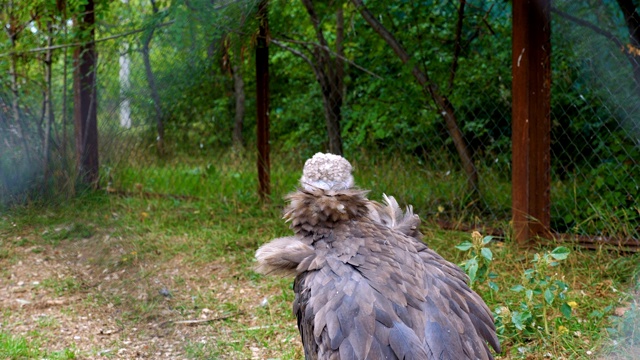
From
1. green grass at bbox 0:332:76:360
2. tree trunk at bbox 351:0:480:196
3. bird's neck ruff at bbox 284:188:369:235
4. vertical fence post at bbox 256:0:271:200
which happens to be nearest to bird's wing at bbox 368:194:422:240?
bird's neck ruff at bbox 284:188:369:235

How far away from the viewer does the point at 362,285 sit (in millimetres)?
2553

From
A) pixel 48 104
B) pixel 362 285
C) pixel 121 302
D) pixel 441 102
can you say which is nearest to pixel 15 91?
pixel 48 104

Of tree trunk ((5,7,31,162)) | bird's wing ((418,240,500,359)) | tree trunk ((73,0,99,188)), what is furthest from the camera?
tree trunk ((73,0,99,188))

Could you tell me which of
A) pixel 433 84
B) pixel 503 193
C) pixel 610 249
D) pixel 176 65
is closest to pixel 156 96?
pixel 176 65

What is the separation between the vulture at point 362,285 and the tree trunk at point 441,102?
8.50ft

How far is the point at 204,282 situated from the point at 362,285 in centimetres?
247

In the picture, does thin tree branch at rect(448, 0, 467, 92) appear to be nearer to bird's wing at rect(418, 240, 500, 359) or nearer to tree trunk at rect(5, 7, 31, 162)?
bird's wing at rect(418, 240, 500, 359)

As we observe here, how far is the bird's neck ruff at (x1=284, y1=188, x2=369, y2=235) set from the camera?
113 inches

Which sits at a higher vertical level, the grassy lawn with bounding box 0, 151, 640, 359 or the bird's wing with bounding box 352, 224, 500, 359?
the bird's wing with bounding box 352, 224, 500, 359

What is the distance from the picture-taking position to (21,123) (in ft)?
19.8

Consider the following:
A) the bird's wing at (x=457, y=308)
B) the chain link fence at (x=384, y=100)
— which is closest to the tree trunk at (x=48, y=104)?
the chain link fence at (x=384, y=100)

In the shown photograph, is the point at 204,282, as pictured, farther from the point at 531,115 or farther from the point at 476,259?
the point at 531,115

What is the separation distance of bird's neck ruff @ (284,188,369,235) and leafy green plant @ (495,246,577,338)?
112cm

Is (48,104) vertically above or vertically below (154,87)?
below
